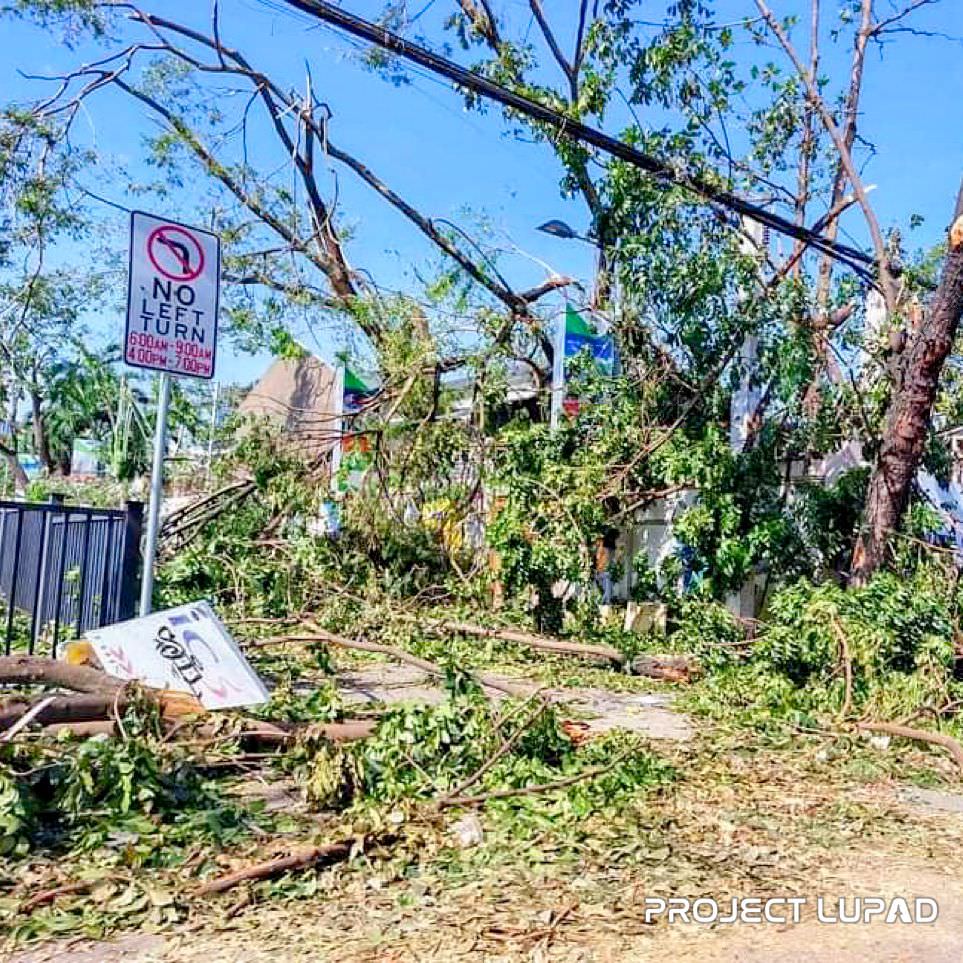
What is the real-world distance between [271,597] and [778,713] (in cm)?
524

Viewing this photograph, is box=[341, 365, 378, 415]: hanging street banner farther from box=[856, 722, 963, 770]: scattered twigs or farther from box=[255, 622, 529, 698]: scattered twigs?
box=[856, 722, 963, 770]: scattered twigs

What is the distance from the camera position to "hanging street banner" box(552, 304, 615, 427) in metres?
11.1

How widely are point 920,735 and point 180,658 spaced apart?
14.6 ft

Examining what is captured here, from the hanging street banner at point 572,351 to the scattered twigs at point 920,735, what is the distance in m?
5.44

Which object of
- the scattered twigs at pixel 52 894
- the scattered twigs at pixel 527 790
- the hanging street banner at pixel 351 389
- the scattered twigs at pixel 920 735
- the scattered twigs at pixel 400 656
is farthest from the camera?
the hanging street banner at pixel 351 389

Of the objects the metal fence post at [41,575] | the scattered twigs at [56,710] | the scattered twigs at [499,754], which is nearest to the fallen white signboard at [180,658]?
the scattered twigs at [56,710]

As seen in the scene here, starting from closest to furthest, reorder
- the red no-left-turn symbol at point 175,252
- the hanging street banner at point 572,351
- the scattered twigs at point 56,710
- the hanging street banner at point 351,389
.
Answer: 1. the scattered twigs at point 56,710
2. the red no-left-turn symbol at point 175,252
3. the hanging street banner at point 572,351
4. the hanging street banner at point 351,389

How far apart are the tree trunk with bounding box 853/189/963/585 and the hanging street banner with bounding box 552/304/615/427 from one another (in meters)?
3.38

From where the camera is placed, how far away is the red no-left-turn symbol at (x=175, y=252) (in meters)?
4.96

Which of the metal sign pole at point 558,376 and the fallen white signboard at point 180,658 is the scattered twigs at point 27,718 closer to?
the fallen white signboard at point 180,658

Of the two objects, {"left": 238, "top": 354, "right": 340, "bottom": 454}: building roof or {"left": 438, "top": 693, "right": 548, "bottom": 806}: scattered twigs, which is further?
{"left": 238, "top": 354, "right": 340, "bottom": 454}: building roof

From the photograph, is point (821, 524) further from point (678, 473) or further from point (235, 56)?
point (235, 56)

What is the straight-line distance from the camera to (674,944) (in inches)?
123

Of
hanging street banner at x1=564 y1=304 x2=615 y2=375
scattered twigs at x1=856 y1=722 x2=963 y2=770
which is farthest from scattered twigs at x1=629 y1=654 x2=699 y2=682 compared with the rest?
hanging street banner at x1=564 y1=304 x2=615 y2=375
